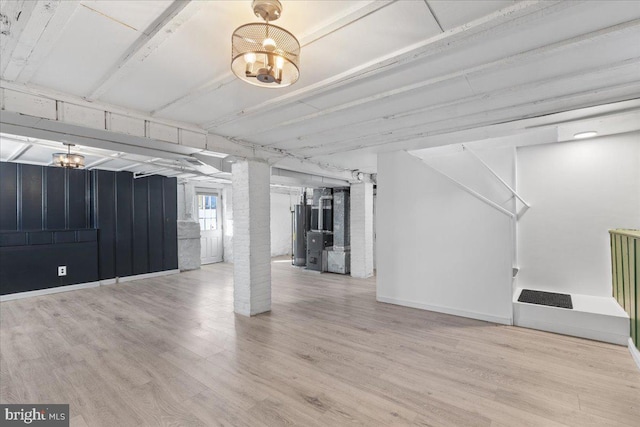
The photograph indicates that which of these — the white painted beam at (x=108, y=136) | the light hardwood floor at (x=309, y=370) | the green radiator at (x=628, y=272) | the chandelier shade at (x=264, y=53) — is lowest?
the light hardwood floor at (x=309, y=370)

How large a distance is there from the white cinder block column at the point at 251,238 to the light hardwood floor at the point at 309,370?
0.97 ft

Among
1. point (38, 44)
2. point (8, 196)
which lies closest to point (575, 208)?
point (38, 44)

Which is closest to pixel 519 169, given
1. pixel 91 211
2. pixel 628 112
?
pixel 628 112

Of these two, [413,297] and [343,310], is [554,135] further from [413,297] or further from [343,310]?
[343,310]

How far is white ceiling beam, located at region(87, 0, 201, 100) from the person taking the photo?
57.6 inches

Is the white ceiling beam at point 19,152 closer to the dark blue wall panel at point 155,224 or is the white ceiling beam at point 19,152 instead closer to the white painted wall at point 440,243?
the dark blue wall panel at point 155,224

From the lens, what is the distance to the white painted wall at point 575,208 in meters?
3.85

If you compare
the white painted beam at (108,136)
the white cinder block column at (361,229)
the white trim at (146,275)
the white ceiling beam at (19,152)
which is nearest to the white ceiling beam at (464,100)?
the white painted beam at (108,136)

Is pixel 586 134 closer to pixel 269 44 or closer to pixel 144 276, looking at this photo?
pixel 269 44

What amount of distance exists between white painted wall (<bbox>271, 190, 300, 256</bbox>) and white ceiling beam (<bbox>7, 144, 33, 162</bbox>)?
21.4ft

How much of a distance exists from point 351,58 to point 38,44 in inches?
76.8

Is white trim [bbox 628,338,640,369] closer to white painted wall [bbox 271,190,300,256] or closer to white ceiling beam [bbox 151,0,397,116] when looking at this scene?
white ceiling beam [bbox 151,0,397,116]

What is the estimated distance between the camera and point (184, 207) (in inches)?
332

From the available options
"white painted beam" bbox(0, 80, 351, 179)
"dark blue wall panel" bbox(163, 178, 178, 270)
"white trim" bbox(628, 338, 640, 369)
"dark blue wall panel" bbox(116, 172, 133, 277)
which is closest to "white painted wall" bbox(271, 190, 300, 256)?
"dark blue wall panel" bbox(163, 178, 178, 270)
